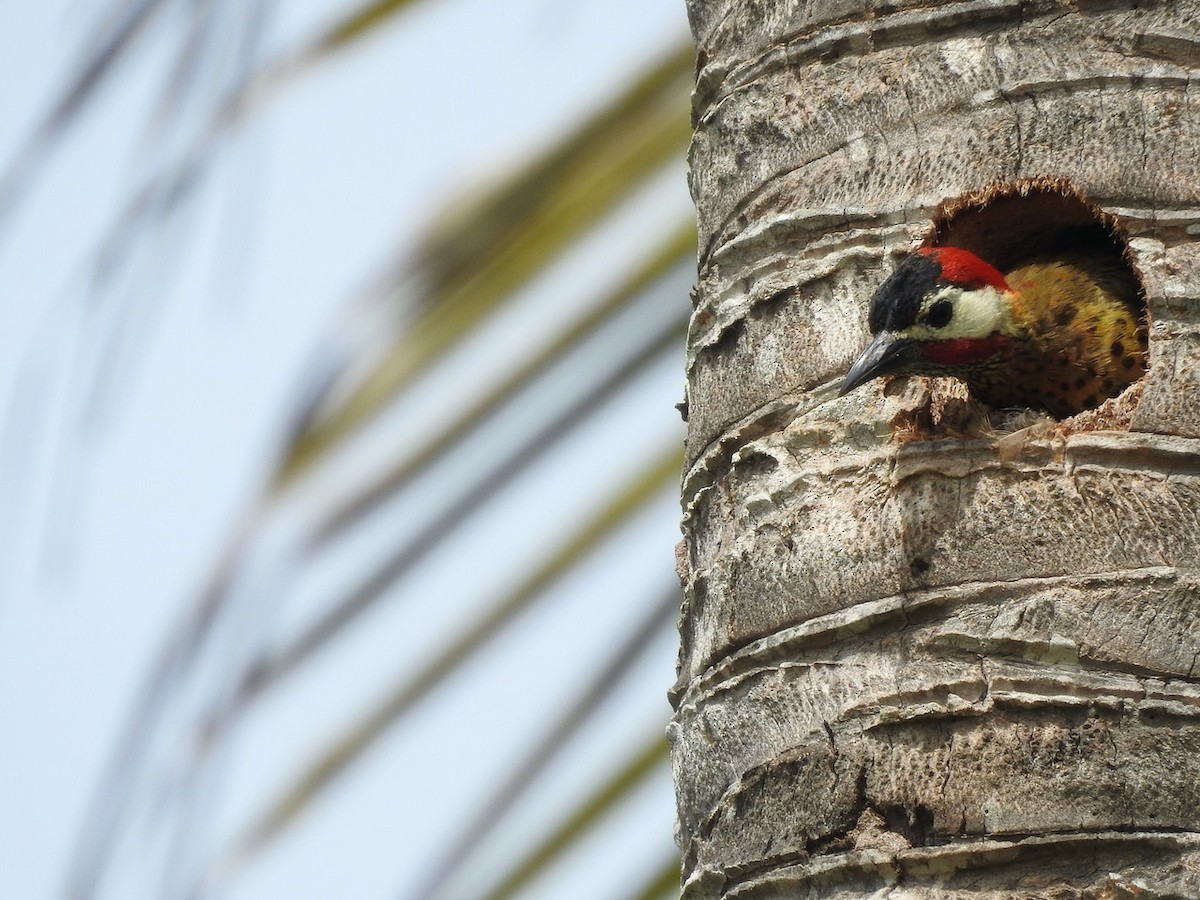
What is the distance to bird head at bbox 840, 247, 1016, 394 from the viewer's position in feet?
7.06

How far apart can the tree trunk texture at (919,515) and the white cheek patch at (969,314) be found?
0.33m

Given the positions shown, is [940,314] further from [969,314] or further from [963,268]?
[969,314]

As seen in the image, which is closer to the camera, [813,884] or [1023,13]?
[813,884]

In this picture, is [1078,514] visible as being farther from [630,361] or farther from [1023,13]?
[630,361]

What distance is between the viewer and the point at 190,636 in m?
2.41

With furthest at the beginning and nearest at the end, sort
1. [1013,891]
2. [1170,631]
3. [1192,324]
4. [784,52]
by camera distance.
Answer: [784,52]
[1192,324]
[1170,631]
[1013,891]

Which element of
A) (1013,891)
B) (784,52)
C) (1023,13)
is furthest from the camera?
(784,52)

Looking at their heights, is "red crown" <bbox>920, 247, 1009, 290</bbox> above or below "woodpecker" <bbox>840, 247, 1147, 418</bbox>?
below

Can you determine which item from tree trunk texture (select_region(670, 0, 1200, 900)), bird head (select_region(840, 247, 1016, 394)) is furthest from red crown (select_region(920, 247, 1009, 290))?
tree trunk texture (select_region(670, 0, 1200, 900))

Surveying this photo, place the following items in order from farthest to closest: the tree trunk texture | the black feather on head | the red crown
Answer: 1. the red crown
2. the black feather on head
3. the tree trunk texture

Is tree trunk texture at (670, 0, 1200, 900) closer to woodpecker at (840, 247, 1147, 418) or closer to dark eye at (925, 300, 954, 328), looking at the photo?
dark eye at (925, 300, 954, 328)

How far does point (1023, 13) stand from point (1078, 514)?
758mm

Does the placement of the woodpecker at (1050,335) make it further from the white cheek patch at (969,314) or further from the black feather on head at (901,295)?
the black feather on head at (901,295)

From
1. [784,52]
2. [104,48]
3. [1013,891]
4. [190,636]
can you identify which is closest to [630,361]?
[784,52]
